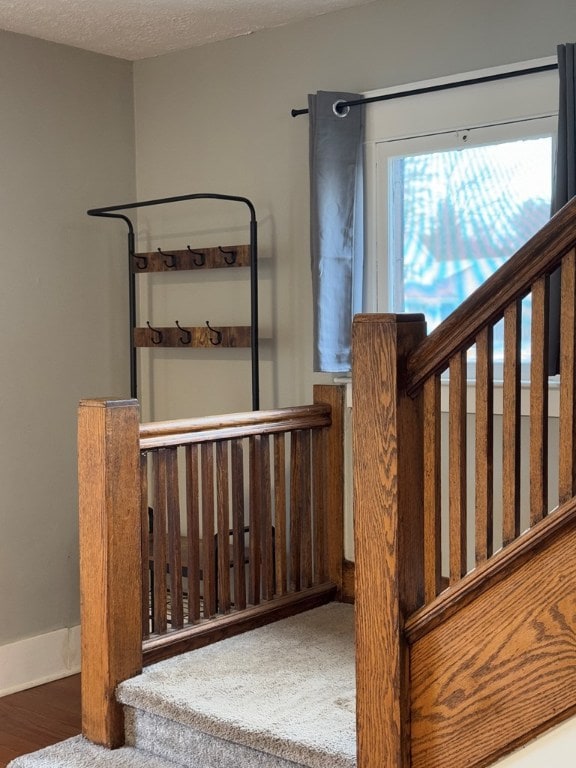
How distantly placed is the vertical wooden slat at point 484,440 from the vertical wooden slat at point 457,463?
36 millimetres

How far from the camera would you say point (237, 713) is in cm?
246

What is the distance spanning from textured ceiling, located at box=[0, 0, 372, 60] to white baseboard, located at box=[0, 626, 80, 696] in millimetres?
2340

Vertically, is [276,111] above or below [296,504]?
above

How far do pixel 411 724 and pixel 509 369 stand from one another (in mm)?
738

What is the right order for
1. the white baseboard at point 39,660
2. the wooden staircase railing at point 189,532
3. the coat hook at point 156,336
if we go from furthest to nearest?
the coat hook at point 156,336 → the white baseboard at point 39,660 → the wooden staircase railing at point 189,532

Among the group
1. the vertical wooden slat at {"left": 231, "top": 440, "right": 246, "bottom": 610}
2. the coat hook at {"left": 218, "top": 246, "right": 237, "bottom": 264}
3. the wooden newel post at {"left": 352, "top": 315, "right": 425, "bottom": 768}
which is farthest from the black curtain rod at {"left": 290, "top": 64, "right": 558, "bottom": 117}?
the wooden newel post at {"left": 352, "top": 315, "right": 425, "bottom": 768}

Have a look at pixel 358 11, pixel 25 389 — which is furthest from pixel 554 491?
pixel 25 389

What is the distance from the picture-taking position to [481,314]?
6.16 feet

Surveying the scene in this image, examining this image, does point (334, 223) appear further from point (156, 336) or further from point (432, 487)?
point (432, 487)

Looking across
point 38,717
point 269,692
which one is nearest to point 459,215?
point 269,692

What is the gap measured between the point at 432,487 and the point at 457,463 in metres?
0.08

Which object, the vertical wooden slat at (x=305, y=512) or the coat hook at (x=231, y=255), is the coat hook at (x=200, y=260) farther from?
the vertical wooden slat at (x=305, y=512)

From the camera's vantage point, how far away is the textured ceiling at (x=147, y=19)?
3447 mm

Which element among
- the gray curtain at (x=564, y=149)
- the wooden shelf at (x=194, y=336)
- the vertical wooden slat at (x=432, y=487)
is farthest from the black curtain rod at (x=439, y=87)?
the vertical wooden slat at (x=432, y=487)
